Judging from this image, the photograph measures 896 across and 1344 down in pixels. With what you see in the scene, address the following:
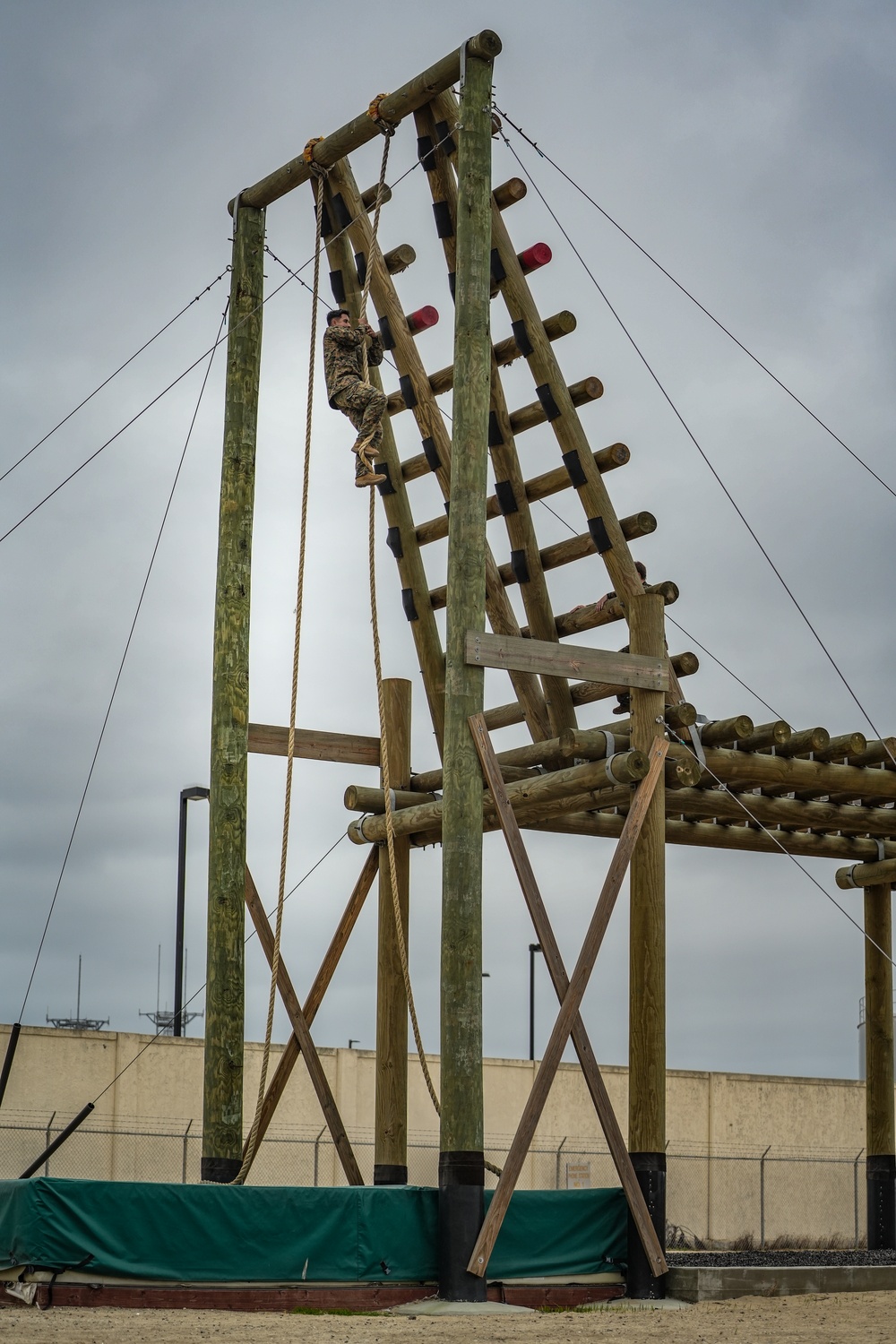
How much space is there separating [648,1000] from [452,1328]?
3.30m

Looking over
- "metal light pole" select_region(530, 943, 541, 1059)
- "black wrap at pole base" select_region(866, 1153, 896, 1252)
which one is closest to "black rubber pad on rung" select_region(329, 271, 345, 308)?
"black wrap at pole base" select_region(866, 1153, 896, 1252)

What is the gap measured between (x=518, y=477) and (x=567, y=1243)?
6.32 meters

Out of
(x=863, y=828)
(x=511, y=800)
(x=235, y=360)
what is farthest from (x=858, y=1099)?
(x=235, y=360)

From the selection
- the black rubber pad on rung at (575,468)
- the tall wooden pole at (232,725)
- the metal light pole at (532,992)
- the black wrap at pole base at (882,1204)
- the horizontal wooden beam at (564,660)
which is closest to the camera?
the horizontal wooden beam at (564,660)

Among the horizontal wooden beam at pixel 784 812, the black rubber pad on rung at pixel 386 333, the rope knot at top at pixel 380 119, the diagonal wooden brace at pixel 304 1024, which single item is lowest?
the diagonal wooden brace at pixel 304 1024

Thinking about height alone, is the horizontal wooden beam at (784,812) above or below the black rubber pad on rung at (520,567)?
below

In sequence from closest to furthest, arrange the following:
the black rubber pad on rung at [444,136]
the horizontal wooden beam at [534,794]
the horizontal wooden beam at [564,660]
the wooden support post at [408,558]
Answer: the horizontal wooden beam at [564,660] < the horizontal wooden beam at [534,794] < the black rubber pad on rung at [444,136] < the wooden support post at [408,558]

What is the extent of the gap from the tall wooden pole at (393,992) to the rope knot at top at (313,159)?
472cm

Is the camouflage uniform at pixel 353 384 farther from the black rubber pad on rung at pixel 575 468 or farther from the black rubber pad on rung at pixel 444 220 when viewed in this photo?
the black rubber pad on rung at pixel 575 468

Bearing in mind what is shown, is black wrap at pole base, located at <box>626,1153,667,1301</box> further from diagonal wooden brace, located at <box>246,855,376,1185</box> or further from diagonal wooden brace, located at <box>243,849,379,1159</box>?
diagonal wooden brace, located at <box>243,849,379,1159</box>

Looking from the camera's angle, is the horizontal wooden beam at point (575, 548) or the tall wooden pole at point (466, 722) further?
the horizontal wooden beam at point (575, 548)

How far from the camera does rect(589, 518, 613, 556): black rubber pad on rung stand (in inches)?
578

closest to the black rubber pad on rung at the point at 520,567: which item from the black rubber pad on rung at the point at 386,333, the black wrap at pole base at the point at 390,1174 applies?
the black rubber pad on rung at the point at 386,333

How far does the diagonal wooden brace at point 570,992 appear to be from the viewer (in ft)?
41.9
